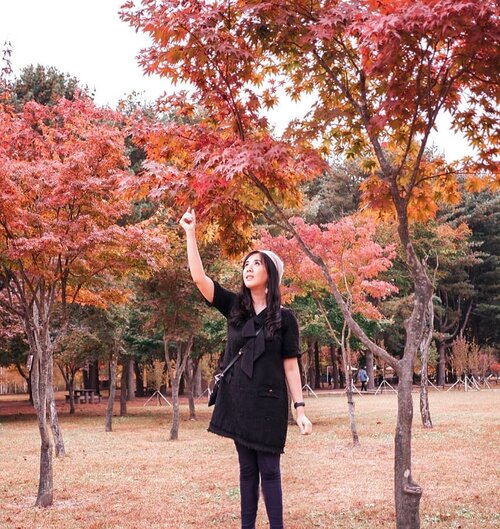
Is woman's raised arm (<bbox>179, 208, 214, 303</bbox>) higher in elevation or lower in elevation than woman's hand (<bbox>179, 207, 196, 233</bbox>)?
lower

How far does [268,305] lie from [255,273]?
0.66ft

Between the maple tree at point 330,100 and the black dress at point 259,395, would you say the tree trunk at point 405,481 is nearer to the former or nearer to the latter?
the maple tree at point 330,100

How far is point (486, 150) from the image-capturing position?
5707mm

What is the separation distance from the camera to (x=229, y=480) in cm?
855

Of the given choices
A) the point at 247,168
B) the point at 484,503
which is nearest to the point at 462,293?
the point at 484,503

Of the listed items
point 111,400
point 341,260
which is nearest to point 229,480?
point 341,260

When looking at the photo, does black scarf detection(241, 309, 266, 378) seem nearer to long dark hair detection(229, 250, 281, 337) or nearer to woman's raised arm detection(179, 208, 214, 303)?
long dark hair detection(229, 250, 281, 337)

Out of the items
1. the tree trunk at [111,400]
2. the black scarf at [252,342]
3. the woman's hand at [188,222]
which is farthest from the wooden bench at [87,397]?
the black scarf at [252,342]

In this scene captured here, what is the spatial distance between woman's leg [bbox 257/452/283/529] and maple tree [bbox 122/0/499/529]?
5.40 ft

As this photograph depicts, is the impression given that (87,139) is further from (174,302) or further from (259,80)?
(174,302)

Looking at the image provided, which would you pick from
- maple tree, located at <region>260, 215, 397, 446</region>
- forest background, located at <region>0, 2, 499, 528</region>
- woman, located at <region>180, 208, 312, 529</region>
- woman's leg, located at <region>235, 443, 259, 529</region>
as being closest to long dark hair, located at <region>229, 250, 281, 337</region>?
woman, located at <region>180, 208, 312, 529</region>

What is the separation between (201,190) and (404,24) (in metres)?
1.85

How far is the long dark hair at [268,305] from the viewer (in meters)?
3.50

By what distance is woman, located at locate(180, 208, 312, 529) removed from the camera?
11.1ft
